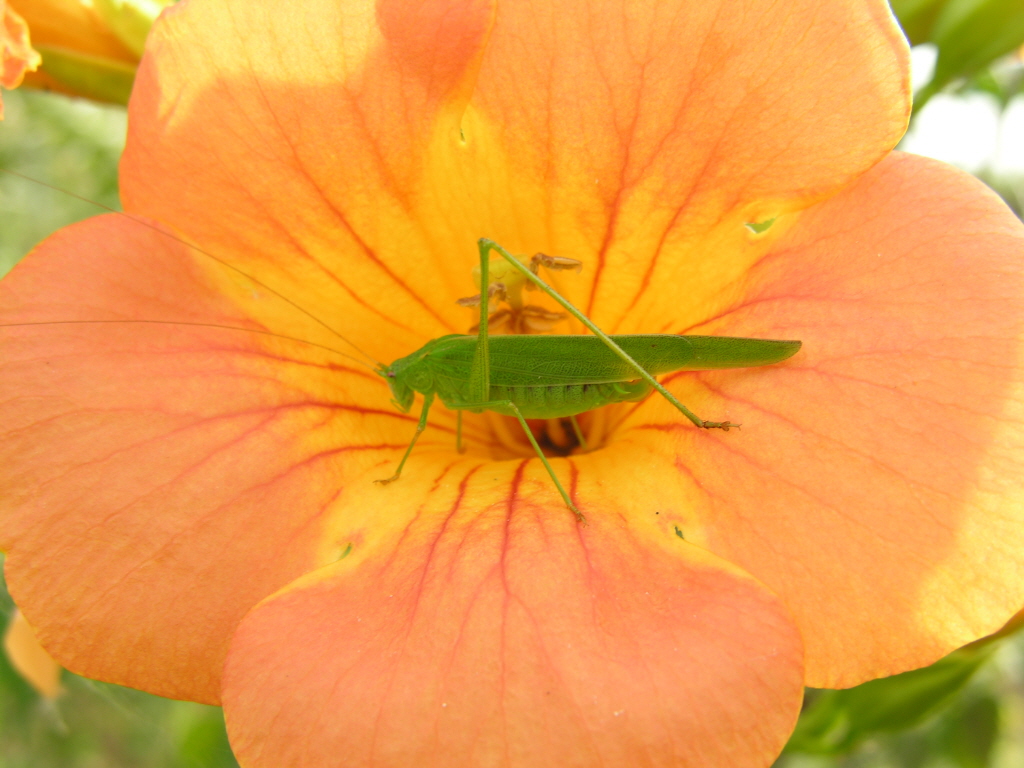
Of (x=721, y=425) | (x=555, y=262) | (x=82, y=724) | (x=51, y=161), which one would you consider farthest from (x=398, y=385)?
(x=51, y=161)

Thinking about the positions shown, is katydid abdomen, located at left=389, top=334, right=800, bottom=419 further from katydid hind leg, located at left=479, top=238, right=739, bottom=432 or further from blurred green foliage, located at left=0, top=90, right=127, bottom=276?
blurred green foliage, located at left=0, top=90, right=127, bottom=276

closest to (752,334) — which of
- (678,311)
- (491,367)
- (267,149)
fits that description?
(678,311)

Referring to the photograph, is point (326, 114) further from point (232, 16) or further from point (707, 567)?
point (707, 567)

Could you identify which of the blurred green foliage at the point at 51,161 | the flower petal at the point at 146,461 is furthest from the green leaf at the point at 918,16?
the blurred green foliage at the point at 51,161

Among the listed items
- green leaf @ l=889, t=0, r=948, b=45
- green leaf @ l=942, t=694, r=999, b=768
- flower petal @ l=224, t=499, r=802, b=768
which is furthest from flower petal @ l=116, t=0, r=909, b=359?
green leaf @ l=942, t=694, r=999, b=768

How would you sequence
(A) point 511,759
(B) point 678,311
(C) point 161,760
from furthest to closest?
(C) point 161,760 < (B) point 678,311 < (A) point 511,759

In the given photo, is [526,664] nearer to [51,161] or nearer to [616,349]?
[616,349]

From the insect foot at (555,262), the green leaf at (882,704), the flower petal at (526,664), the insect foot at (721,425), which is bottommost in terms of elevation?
the green leaf at (882,704)

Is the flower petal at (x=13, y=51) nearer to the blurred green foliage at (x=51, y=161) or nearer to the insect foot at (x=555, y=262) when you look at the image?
the blurred green foliage at (x=51, y=161)
